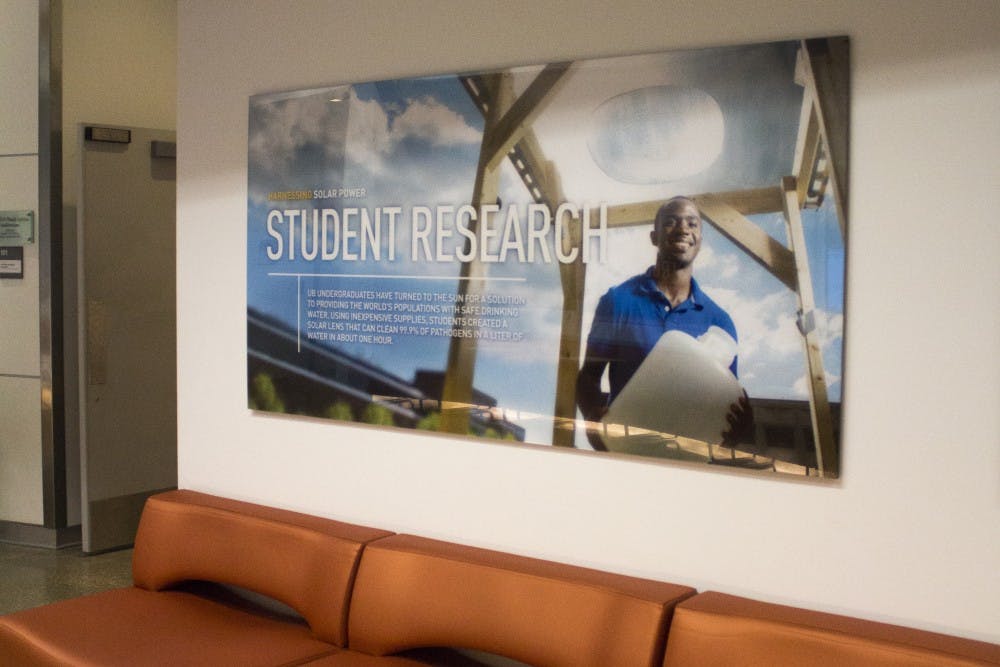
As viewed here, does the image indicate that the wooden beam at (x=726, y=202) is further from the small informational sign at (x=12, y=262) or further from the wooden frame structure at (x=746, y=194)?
the small informational sign at (x=12, y=262)

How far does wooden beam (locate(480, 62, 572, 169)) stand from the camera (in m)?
3.36

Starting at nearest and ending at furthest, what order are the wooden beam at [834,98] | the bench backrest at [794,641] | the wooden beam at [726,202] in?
the bench backrest at [794,641] → the wooden beam at [834,98] → the wooden beam at [726,202]

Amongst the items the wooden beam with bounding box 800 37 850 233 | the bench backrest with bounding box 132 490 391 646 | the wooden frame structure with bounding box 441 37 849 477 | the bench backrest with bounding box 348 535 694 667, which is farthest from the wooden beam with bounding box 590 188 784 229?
the bench backrest with bounding box 132 490 391 646

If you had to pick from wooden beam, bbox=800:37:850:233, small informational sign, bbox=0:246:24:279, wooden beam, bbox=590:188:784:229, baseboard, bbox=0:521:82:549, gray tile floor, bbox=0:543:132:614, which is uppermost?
wooden beam, bbox=800:37:850:233

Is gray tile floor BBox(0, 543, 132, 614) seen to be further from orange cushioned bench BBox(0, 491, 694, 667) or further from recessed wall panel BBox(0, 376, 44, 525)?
orange cushioned bench BBox(0, 491, 694, 667)

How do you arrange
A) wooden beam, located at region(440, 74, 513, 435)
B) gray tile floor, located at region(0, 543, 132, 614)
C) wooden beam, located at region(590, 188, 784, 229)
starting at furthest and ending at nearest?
gray tile floor, located at region(0, 543, 132, 614) < wooden beam, located at region(440, 74, 513, 435) < wooden beam, located at region(590, 188, 784, 229)

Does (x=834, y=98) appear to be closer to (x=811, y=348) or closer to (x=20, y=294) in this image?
(x=811, y=348)

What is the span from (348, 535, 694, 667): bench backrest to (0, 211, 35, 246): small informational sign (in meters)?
4.13

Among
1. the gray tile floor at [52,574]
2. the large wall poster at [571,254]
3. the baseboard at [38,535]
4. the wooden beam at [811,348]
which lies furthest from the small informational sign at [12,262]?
the wooden beam at [811,348]

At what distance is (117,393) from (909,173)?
5.30m

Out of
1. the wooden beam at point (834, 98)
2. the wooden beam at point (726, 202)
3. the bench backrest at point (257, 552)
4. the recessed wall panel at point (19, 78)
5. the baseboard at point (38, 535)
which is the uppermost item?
the recessed wall panel at point (19, 78)

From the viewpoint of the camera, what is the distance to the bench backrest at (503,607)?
9.80ft

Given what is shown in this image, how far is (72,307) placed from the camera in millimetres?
6691

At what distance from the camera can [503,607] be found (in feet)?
10.5
